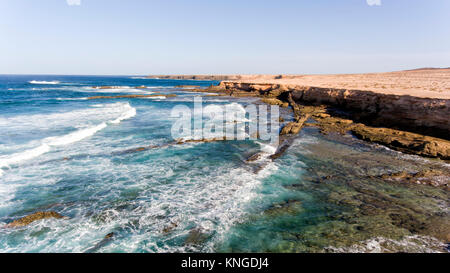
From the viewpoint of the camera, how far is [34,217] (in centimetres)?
726

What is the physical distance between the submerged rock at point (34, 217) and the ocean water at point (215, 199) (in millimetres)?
202

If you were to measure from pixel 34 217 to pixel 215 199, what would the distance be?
5831 mm

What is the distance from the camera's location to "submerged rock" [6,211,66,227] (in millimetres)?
6971

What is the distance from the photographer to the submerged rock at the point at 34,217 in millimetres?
6971

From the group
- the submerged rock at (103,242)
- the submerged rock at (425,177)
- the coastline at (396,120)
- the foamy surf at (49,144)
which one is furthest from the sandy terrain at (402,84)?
the foamy surf at (49,144)

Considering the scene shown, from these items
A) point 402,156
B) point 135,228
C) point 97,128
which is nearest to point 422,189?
point 402,156

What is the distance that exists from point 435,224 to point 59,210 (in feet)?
39.2

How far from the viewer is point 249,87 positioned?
56469mm

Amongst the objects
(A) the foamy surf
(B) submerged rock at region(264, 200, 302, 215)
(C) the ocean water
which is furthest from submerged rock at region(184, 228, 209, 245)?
(A) the foamy surf

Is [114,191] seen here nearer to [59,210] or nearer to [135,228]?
[59,210]

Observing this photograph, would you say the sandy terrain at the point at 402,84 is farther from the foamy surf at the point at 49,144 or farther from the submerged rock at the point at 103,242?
the foamy surf at the point at 49,144

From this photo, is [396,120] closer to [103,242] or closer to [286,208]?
[286,208]
